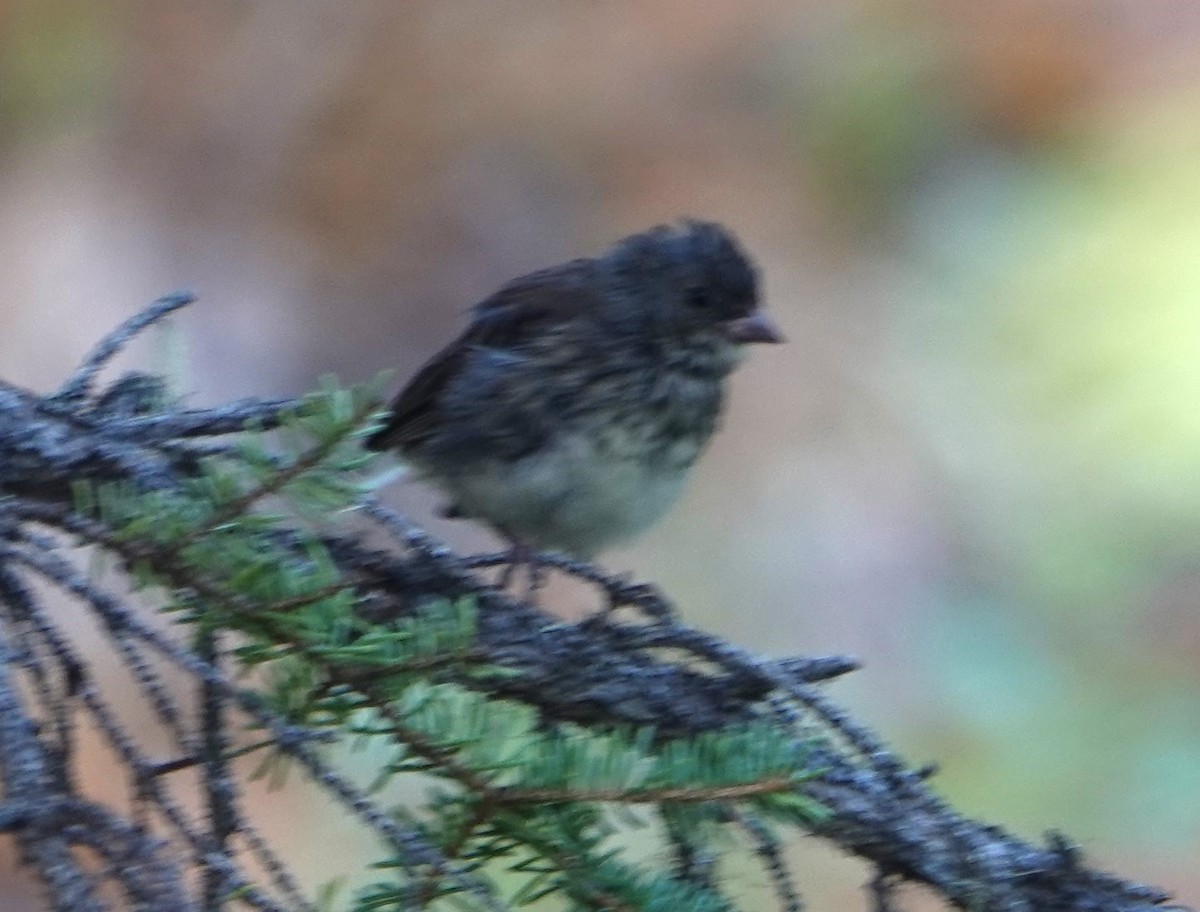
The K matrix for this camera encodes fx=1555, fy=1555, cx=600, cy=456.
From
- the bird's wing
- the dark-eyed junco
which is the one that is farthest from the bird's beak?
the bird's wing

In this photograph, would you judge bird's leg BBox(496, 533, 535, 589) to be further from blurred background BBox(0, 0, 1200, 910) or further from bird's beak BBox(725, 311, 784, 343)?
blurred background BBox(0, 0, 1200, 910)

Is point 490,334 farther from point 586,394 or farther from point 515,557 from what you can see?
point 515,557

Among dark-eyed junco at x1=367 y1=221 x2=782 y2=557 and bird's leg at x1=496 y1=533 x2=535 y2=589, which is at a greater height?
dark-eyed junco at x1=367 y1=221 x2=782 y2=557

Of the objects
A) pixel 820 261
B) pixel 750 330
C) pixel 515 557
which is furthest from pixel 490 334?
pixel 820 261

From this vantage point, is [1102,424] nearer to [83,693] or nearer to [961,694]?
[961,694]

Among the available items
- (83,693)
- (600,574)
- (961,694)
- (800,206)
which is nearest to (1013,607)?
(961,694)

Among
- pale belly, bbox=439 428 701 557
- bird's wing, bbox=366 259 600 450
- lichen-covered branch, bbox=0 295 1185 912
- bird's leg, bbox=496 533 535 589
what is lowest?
lichen-covered branch, bbox=0 295 1185 912

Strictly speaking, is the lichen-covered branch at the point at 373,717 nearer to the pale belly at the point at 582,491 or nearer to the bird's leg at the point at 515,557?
the bird's leg at the point at 515,557
